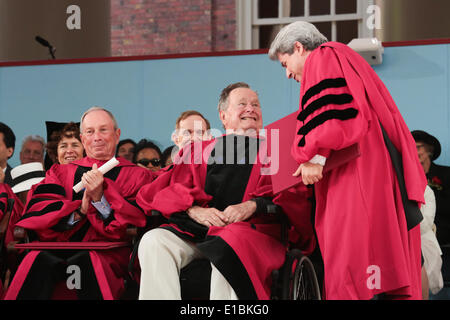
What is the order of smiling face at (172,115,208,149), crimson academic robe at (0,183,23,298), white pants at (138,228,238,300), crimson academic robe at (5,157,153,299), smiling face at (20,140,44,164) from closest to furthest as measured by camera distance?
white pants at (138,228,238,300), crimson academic robe at (5,157,153,299), crimson academic robe at (0,183,23,298), smiling face at (172,115,208,149), smiling face at (20,140,44,164)

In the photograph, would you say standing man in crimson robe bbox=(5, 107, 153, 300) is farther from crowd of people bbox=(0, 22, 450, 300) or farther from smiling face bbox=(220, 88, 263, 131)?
smiling face bbox=(220, 88, 263, 131)

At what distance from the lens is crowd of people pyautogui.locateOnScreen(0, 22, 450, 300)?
2.82m

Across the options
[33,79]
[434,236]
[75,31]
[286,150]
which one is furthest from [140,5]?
[286,150]

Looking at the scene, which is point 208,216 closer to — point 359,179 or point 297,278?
point 297,278

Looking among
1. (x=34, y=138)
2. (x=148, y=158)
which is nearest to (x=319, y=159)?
(x=148, y=158)

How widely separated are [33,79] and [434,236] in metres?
4.32

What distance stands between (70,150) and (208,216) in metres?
1.83

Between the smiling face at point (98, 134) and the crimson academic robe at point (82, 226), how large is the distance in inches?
2.7

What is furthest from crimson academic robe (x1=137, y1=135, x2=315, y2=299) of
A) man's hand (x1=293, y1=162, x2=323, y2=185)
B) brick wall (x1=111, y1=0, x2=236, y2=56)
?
brick wall (x1=111, y1=0, x2=236, y2=56)

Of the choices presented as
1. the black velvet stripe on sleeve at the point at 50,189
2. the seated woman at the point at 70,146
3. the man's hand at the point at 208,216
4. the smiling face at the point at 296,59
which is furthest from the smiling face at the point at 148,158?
the smiling face at the point at 296,59

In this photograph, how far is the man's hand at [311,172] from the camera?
2.87m

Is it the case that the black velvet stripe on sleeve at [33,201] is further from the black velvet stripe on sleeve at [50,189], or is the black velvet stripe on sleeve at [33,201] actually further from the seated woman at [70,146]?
the seated woman at [70,146]

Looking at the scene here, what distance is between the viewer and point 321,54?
9.88 ft
